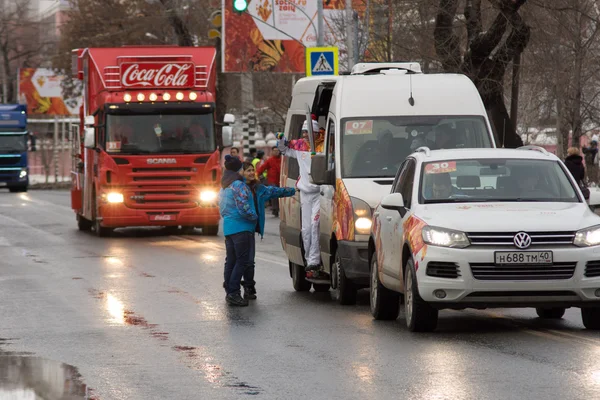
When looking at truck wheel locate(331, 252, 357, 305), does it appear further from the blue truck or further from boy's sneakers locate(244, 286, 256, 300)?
the blue truck

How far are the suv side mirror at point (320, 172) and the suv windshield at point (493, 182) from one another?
83.0 inches

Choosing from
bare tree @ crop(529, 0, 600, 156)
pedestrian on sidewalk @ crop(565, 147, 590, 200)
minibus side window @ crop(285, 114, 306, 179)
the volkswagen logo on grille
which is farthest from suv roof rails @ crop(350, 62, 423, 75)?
bare tree @ crop(529, 0, 600, 156)

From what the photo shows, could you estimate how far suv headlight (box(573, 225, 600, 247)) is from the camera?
1234cm

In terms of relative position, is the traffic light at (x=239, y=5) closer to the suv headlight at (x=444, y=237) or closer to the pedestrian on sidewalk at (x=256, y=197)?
the pedestrian on sidewalk at (x=256, y=197)

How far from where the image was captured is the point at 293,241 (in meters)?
17.6

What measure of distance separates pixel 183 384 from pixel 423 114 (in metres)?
7.11

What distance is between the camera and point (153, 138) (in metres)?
29.1

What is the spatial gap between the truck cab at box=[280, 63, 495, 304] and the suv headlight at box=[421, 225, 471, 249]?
8.62 feet

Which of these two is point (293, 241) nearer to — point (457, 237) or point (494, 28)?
point (457, 237)

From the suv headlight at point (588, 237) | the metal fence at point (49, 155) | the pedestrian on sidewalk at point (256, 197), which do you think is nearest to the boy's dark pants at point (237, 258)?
the pedestrian on sidewalk at point (256, 197)

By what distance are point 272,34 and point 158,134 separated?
1811 centimetres

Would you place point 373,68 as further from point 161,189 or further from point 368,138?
point 161,189

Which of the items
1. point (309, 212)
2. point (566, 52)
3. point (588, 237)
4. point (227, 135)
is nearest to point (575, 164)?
point (227, 135)

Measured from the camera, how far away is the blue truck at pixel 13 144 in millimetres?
61047
